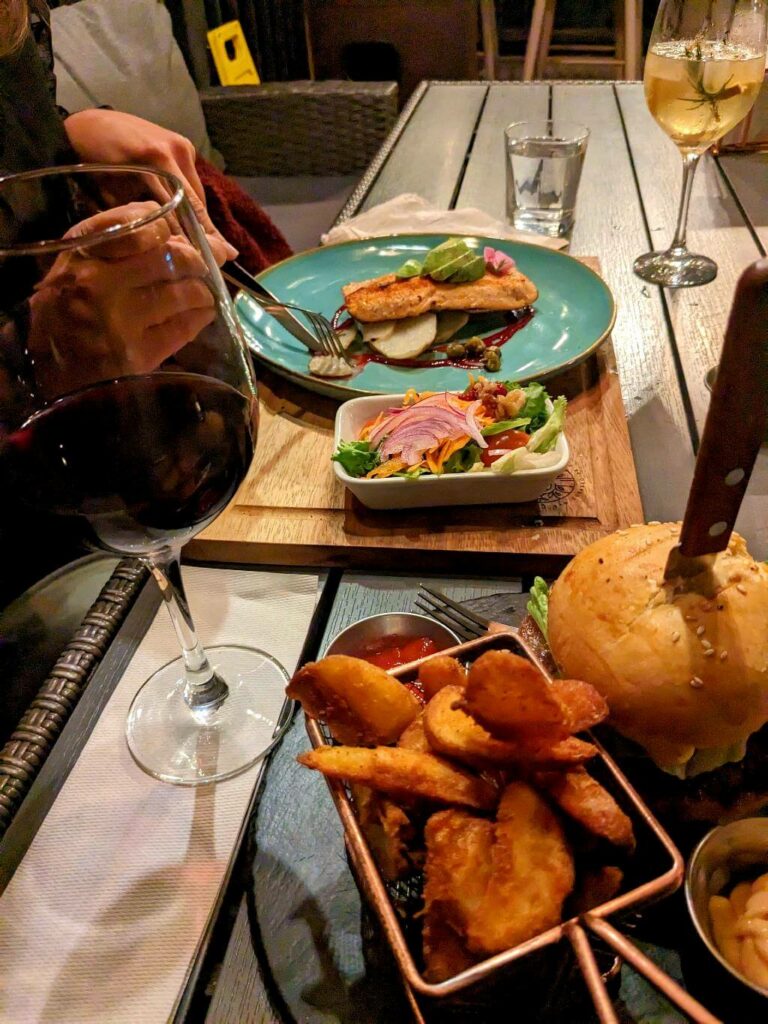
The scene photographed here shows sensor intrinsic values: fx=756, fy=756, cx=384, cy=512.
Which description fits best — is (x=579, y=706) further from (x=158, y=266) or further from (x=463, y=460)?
(x=463, y=460)

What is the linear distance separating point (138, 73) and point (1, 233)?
281 cm

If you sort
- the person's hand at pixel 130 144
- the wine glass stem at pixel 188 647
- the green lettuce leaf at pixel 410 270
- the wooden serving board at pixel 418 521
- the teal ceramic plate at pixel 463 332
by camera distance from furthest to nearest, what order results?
1. the green lettuce leaf at pixel 410 270
2. the person's hand at pixel 130 144
3. the teal ceramic plate at pixel 463 332
4. the wooden serving board at pixel 418 521
5. the wine glass stem at pixel 188 647

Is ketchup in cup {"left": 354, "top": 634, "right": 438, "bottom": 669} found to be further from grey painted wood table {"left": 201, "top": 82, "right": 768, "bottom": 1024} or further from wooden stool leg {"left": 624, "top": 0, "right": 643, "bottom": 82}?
wooden stool leg {"left": 624, "top": 0, "right": 643, "bottom": 82}

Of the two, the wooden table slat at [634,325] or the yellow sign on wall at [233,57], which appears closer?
the wooden table slat at [634,325]

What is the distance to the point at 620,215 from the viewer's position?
198 cm

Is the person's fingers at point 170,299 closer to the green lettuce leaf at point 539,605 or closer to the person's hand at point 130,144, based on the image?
the green lettuce leaf at point 539,605

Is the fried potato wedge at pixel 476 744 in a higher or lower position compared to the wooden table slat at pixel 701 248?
higher

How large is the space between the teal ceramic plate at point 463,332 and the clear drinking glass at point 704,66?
0.33 meters

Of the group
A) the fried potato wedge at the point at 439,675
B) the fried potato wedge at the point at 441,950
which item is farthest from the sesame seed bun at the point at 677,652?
the fried potato wedge at the point at 441,950

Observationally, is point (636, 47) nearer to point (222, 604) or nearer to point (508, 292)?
point (508, 292)

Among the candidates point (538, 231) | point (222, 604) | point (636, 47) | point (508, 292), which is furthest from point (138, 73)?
point (636, 47)

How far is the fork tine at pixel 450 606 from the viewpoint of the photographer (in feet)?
2.95

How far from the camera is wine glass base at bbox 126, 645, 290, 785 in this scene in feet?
2.71

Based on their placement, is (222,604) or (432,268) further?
(432,268)
